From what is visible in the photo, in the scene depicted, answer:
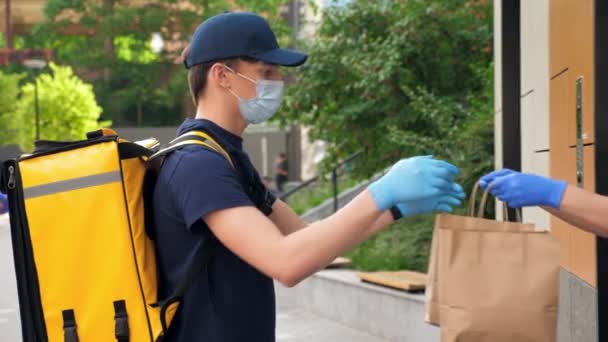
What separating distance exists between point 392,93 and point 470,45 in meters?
1.28

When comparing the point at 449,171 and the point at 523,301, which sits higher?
the point at 449,171

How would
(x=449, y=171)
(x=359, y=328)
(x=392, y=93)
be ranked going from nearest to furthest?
(x=449, y=171) → (x=359, y=328) → (x=392, y=93)

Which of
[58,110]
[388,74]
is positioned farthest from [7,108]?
[388,74]

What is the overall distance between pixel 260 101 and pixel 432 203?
23.7 inches

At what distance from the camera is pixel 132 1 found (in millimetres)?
Result: 52094

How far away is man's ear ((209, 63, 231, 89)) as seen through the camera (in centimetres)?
282

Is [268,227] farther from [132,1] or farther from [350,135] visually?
[132,1]

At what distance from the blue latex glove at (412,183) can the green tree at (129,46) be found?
4726 centimetres

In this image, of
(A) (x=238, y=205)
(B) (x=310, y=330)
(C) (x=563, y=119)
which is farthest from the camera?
(B) (x=310, y=330)

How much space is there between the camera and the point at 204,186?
8.39 feet

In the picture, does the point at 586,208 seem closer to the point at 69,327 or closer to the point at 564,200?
the point at 564,200

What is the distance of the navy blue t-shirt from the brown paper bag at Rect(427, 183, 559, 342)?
0.56m

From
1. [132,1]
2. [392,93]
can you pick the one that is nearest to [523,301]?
[392,93]

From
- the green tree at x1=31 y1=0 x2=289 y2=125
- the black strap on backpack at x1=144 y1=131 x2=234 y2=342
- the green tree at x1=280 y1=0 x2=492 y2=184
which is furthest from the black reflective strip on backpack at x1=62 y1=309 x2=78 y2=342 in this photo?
the green tree at x1=31 y1=0 x2=289 y2=125
